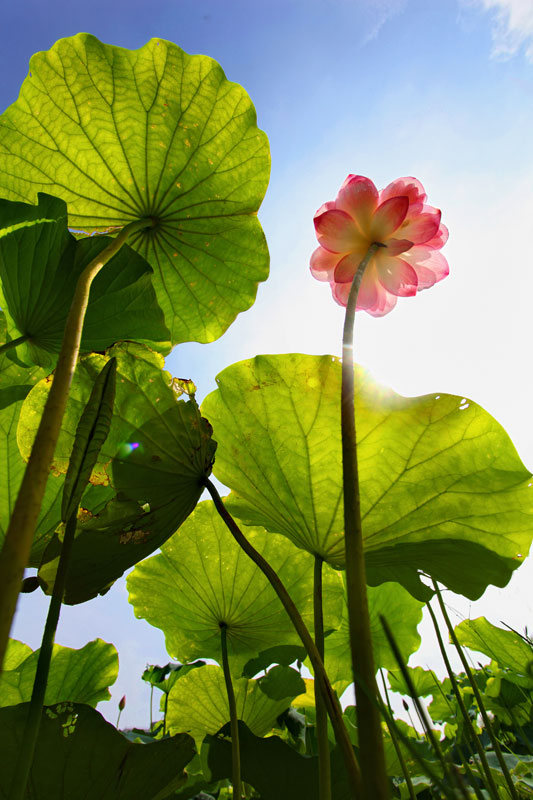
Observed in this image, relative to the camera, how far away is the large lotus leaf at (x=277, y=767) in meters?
1.14

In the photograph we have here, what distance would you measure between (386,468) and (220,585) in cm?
69

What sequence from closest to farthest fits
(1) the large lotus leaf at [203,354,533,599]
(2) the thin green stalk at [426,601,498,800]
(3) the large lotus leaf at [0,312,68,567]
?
(2) the thin green stalk at [426,601,498,800] < (1) the large lotus leaf at [203,354,533,599] < (3) the large lotus leaf at [0,312,68,567]

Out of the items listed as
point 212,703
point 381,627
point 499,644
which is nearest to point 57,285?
point 212,703

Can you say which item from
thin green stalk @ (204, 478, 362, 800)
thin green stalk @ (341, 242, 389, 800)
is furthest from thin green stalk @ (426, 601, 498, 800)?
thin green stalk @ (341, 242, 389, 800)

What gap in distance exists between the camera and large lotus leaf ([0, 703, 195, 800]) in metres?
0.88

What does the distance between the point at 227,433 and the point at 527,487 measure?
65cm

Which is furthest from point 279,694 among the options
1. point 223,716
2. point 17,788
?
point 17,788

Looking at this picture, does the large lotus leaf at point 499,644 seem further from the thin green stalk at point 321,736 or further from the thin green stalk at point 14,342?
the thin green stalk at point 14,342

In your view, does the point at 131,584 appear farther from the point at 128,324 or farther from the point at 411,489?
the point at 411,489

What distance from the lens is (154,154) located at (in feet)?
4.65

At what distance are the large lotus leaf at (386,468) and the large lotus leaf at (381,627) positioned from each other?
2.28 ft

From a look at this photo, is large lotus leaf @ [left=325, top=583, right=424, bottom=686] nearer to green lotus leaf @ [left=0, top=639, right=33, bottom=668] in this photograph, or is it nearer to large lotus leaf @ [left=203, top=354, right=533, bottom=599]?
large lotus leaf @ [left=203, top=354, right=533, bottom=599]

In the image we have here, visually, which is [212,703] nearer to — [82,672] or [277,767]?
[82,672]

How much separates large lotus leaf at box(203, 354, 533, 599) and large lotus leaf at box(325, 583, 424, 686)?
2.28 ft
